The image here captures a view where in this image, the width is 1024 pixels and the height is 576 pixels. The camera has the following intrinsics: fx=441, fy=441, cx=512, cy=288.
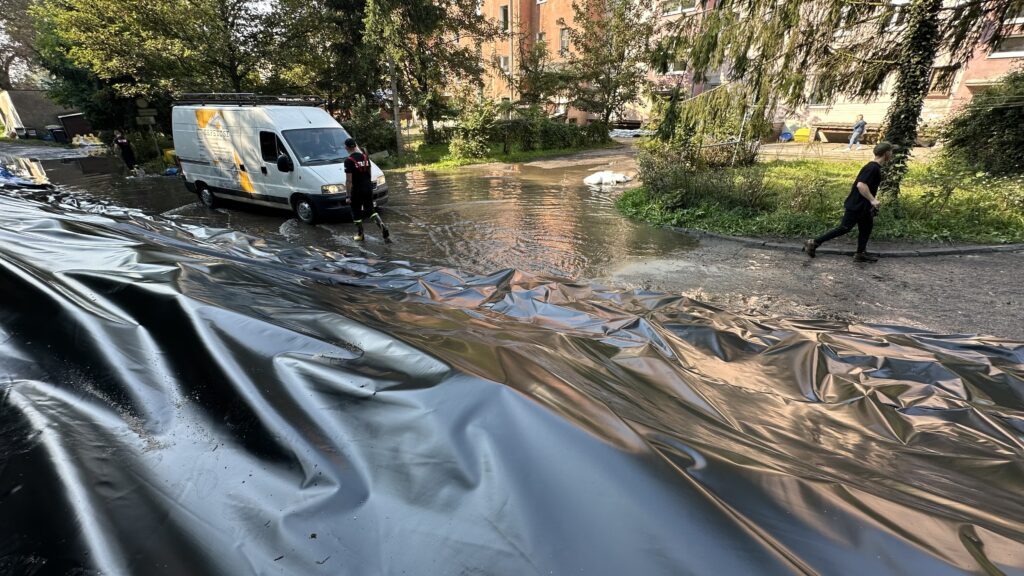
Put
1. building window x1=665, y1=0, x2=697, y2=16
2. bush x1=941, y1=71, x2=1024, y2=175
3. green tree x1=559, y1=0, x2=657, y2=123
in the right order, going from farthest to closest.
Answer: green tree x1=559, y1=0, x2=657, y2=123 → bush x1=941, y1=71, x2=1024, y2=175 → building window x1=665, y1=0, x2=697, y2=16

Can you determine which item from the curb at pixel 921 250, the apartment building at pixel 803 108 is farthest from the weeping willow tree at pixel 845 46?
the curb at pixel 921 250

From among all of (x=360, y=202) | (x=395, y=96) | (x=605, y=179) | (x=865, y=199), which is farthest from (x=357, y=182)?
(x=395, y=96)

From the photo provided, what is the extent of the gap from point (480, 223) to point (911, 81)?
862 centimetres

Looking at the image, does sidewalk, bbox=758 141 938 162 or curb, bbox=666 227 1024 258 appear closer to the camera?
curb, bbox=666 227 1024 258

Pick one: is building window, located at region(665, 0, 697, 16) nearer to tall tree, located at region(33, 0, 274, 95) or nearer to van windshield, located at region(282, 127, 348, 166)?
van windshield, located at region(282, 127, 348, 166)

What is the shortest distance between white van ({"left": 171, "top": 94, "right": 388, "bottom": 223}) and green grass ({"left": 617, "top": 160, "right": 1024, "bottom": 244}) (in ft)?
22.6

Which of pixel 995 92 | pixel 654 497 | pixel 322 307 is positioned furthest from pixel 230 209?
pixel 995 92

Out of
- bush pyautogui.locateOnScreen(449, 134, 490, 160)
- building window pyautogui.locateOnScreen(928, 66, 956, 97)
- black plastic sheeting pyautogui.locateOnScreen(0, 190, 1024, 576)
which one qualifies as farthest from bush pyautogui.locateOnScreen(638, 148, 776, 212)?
bush pyautogui.locateOnScreen(449, 134, 490, 160)

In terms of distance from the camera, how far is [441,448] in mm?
1380

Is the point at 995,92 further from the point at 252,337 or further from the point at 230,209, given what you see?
the point at 230,209

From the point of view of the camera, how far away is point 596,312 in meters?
3.57

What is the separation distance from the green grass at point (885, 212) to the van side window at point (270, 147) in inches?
315

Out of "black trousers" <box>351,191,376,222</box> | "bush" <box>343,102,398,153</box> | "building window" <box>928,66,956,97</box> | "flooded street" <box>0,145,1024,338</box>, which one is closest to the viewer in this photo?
"flooded street" <box>0,145,1024,338</box>

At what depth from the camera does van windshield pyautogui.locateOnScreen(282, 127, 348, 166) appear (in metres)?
9.52
